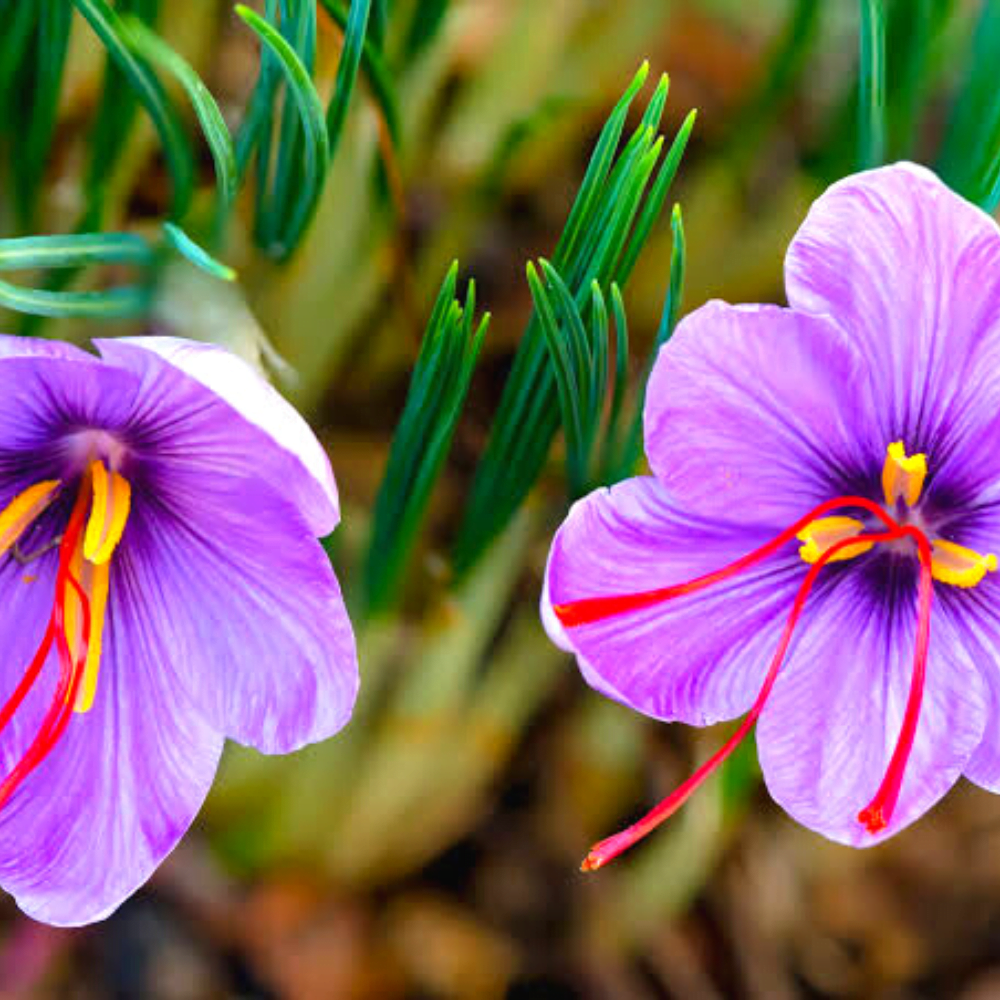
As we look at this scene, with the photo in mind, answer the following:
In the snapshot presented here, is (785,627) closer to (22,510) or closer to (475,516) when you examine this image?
(475,516)

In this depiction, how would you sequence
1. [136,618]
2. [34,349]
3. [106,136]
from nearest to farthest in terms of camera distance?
1. [34,349]
2. [136,618]
3. [106,136]

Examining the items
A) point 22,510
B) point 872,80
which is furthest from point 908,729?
point 22,510

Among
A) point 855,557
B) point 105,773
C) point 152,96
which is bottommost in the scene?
point 105,773

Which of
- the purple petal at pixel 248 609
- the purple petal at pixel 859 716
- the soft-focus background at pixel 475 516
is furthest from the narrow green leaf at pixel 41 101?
the purple petal at pixel 859 716

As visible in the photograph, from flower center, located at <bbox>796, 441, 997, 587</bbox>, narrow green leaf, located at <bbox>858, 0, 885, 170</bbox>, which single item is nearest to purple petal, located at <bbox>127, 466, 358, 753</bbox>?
flower center, located at <bbox>796, 441, 997, 587</bbox>

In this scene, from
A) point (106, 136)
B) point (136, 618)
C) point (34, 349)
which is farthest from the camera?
point (106, 136)

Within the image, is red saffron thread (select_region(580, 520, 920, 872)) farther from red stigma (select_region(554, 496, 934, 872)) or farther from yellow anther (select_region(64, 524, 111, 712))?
yellow anther (select_region(64, 524, 111, 712))
